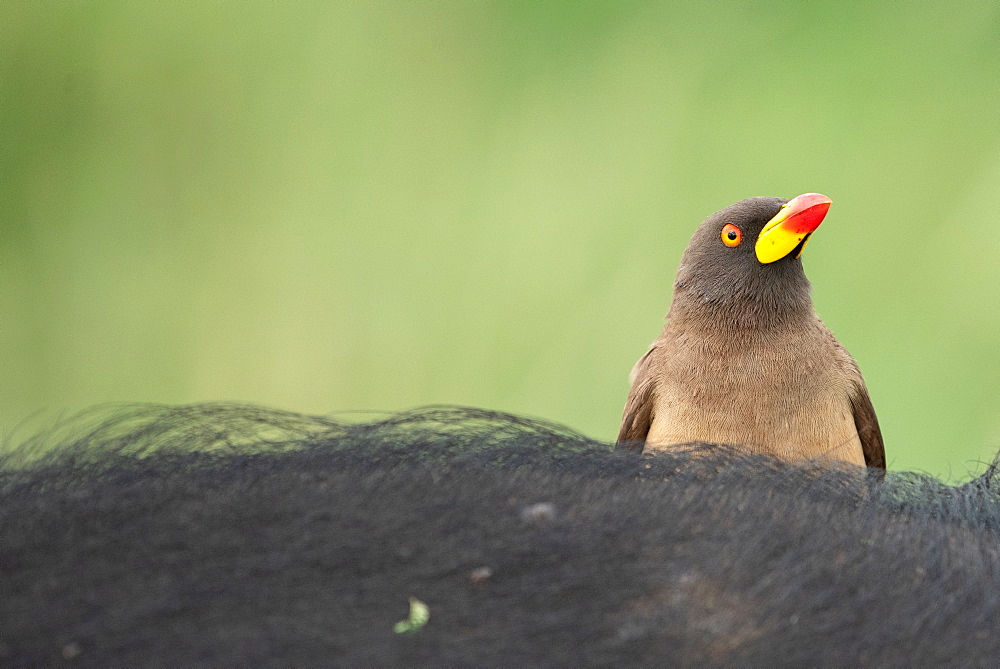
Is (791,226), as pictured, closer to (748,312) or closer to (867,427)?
(748,312)

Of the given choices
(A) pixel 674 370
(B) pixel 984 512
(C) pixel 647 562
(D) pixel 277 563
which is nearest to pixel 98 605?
(D) pixel 277 563

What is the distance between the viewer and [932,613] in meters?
0.41

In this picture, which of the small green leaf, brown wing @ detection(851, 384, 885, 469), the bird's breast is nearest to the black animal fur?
the small green leaf


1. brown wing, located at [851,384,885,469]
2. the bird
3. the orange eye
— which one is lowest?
brown wing, located at [851,384,885,469]

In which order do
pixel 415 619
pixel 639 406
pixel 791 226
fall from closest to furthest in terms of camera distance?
pixel 415 619
pixel 791 226
pixel 639 406

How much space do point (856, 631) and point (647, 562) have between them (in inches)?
3.4

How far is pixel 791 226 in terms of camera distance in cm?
79

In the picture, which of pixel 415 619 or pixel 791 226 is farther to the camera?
pixel 791 226

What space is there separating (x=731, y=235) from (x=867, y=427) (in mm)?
234

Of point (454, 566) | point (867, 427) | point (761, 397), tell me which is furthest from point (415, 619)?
point (867, 427)

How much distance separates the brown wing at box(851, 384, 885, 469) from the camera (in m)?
0.88

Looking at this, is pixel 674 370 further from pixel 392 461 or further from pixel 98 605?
pixel 98 605

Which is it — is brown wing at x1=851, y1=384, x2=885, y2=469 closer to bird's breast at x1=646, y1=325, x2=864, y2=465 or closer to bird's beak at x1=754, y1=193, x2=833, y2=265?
bird's breast at x1=646, y1=325, x2=864, y2=465

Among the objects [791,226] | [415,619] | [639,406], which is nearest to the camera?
[415,619]
